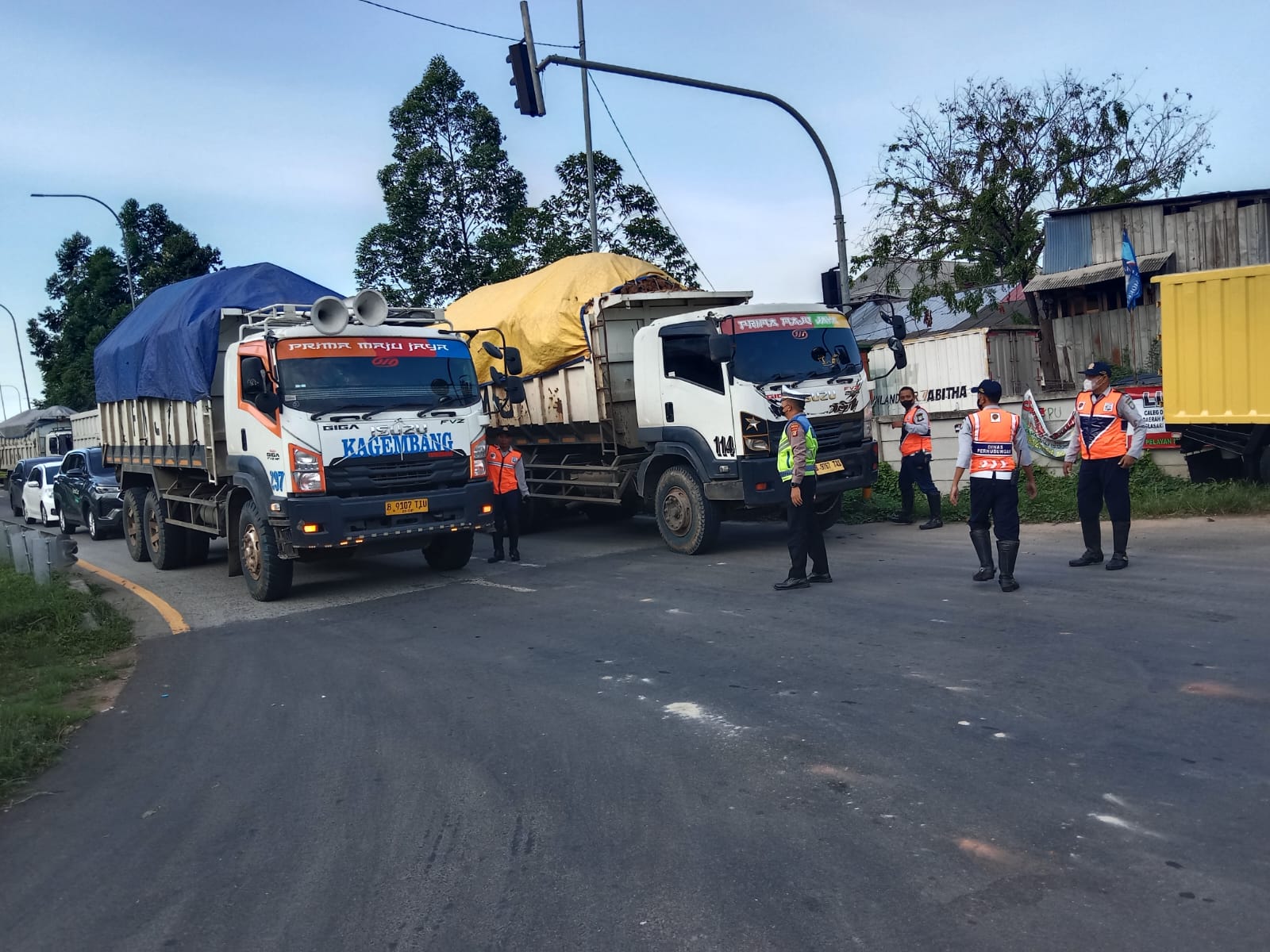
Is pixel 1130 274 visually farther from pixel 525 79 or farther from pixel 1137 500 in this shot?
pixel 525 79

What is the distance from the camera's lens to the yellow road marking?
980cm

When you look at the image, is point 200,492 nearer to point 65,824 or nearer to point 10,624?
point 10,624

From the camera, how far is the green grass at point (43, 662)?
581cm

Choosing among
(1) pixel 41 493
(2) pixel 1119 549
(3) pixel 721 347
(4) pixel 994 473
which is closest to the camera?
(4) pixel 994 473

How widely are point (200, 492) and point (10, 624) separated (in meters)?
3.53

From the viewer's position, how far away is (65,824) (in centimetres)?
476

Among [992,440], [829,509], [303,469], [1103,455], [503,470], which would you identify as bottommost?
[829,509]

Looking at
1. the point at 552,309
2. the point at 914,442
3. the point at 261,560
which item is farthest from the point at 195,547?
the point at 914,442

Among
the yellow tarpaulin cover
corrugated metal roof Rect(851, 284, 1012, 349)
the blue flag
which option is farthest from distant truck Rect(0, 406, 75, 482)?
the blue flag

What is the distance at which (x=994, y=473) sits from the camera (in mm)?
8555

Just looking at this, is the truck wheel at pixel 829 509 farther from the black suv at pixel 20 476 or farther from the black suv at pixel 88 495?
the black suv at pixel 20 476

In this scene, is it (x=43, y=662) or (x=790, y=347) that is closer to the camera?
(x=43, y=662)

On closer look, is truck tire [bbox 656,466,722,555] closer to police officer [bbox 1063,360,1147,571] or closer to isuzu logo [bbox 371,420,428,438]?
isuzu logo [bbox 371,420,428,438]

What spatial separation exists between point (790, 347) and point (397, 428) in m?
4.40
